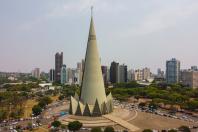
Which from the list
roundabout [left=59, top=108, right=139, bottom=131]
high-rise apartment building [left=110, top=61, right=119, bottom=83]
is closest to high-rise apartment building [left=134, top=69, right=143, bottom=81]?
high-rise apartment building [left=110, top=61, right=119, bottom=83]

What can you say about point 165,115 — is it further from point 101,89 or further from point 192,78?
point 192,78

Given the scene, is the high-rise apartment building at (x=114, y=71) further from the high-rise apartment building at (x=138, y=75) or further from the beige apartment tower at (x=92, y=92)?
the beige apartment tower at (x=92, y=92)

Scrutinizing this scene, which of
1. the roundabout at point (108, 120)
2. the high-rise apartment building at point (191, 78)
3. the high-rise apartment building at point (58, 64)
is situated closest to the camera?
the roundabout at point (108, 120)

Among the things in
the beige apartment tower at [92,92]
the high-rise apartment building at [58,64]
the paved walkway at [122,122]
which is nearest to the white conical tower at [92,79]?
the beige apartment tower at [92,92]

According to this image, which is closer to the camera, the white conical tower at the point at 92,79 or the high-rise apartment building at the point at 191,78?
the white conical tower at the point at 92,79

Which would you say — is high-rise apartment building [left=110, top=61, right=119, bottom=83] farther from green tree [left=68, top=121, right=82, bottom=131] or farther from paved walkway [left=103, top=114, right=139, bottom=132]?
green tree [left=68, top=121, right=82, bottom=131]

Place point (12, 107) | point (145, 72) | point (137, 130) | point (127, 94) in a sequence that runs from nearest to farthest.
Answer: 1. point (137, 130)
2. point (12, 107)
3. point (127, 94)
4. point (145, 72)

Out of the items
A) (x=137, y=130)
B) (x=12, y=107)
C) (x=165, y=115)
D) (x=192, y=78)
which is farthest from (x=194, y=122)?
(x=192, y=78)

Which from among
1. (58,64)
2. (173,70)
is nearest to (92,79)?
(173,70)
